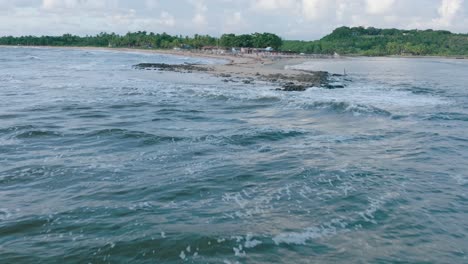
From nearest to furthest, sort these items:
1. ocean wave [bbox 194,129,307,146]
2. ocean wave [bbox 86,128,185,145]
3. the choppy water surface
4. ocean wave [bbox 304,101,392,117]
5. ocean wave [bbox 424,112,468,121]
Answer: the choppy water surface, ocean wave [bbox 86,128,185,145], ocean wave [bbox 194,129,307,146], ocean wave [bbox 424,112,468,121], ocean wave [bbox 304,101,392,117]

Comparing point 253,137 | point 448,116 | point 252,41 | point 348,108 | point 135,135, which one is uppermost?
point 252,41

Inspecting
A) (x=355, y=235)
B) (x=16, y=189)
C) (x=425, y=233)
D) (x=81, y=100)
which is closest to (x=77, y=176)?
(x=16, y=189)

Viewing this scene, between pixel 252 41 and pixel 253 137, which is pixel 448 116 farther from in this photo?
pixel 252 41

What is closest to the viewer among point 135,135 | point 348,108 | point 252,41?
point 135,135

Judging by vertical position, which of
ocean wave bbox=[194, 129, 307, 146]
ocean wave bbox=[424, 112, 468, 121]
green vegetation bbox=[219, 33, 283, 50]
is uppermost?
green vegetation bbox=[219, 33, 283, 50]

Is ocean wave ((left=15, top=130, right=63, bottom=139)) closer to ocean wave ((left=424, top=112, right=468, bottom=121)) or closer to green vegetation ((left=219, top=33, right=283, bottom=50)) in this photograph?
ocean wave ((left=424, top=112, right=468, bottom=121))

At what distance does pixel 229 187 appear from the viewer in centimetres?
1338

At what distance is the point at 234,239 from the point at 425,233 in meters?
4.66

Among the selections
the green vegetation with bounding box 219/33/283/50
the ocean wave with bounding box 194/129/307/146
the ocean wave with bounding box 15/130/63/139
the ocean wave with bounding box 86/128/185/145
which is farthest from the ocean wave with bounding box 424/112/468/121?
the green vegetation with bounding box 219/33/283/50

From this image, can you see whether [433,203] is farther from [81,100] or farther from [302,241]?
[81,100]

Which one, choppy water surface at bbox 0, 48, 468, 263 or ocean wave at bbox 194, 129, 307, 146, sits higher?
ocean wave at bbox 194, 129, 307, 146

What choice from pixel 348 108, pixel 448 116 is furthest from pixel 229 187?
pixel 448 116

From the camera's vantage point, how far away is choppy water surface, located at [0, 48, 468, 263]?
371 inches

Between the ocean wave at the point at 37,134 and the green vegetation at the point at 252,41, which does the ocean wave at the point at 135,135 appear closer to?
the ocean wave at the point at 37,134
